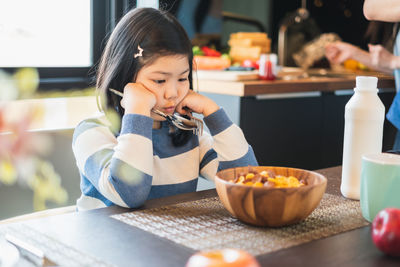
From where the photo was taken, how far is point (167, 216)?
91cm

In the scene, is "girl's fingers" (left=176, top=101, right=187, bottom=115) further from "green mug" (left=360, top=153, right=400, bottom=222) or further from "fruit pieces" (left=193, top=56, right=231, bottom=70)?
"fruit pieces" (left=193, top=56, right=231, bottom=70)

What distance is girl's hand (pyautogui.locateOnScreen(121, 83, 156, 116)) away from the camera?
3.81 ft

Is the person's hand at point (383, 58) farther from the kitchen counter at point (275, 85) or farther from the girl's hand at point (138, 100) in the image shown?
the girl's hand at point (138, 100)

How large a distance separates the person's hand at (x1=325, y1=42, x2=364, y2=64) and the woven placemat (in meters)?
1.82

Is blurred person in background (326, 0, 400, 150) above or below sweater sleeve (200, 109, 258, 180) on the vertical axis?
above

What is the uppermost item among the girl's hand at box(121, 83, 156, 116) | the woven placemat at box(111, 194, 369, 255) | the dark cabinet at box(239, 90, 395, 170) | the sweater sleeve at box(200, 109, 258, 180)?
the girl's hand at box(121, 83, 156, 116)

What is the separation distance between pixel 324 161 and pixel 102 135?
6.76 feet

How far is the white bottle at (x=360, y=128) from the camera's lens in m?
1.03

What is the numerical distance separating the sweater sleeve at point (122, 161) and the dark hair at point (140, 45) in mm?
173

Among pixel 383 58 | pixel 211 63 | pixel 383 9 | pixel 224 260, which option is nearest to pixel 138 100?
pixel 224 260

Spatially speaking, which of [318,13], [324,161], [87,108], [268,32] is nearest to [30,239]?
[87,108]

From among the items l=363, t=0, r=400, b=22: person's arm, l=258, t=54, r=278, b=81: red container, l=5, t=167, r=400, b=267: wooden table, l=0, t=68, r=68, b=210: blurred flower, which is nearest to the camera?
l=0, t=68, r=68, b=210: blurred flower

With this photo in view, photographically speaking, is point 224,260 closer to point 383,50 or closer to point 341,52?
point 383,50

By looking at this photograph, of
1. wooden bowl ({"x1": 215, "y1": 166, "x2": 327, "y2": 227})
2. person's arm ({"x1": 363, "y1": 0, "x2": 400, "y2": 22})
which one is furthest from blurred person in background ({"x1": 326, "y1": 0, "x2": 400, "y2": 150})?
wooden bowl ({"x1": 215, "y1": 166, "x2": 327, "y2": 227})
